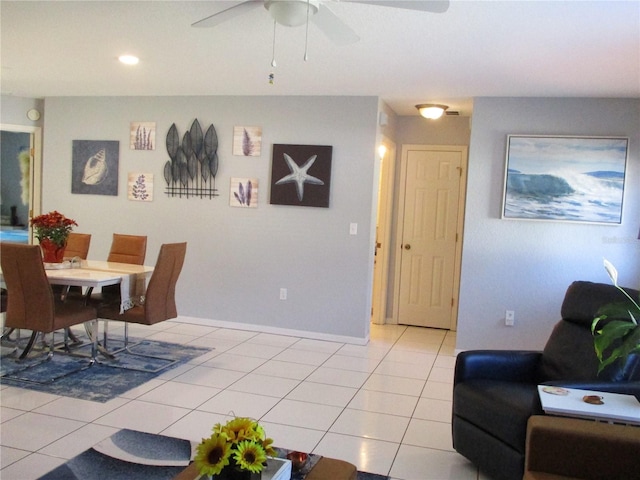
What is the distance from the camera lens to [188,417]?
3.33m

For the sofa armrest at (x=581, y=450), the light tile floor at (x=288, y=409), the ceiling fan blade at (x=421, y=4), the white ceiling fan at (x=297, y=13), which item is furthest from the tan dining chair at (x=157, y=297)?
the sofa armrest at (x=581, y=450)

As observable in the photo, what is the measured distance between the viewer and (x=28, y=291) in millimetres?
3729

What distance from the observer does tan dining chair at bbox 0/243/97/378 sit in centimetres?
366

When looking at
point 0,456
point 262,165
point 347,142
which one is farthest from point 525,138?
point 0,456

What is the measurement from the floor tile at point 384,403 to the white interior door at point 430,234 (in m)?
2.48

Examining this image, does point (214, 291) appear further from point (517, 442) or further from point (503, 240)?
point (517, 442)

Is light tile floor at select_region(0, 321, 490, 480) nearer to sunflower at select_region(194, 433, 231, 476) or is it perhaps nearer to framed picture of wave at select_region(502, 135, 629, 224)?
sunflower at select_region(194, 433, 231, 476)

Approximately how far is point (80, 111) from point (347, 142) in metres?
3.06

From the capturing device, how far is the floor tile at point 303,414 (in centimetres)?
331

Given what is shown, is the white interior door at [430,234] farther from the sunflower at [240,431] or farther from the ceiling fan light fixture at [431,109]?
the sunflower at [240,431]

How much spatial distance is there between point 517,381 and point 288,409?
1.41 m

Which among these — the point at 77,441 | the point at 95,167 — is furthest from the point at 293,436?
the point at 95,167

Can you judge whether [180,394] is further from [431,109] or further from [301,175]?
[431,109]

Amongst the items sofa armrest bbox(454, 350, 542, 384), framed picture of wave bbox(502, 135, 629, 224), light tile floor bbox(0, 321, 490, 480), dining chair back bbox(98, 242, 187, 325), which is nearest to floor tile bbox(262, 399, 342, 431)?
light tile floor bbox(0, 321, 490, 480)
